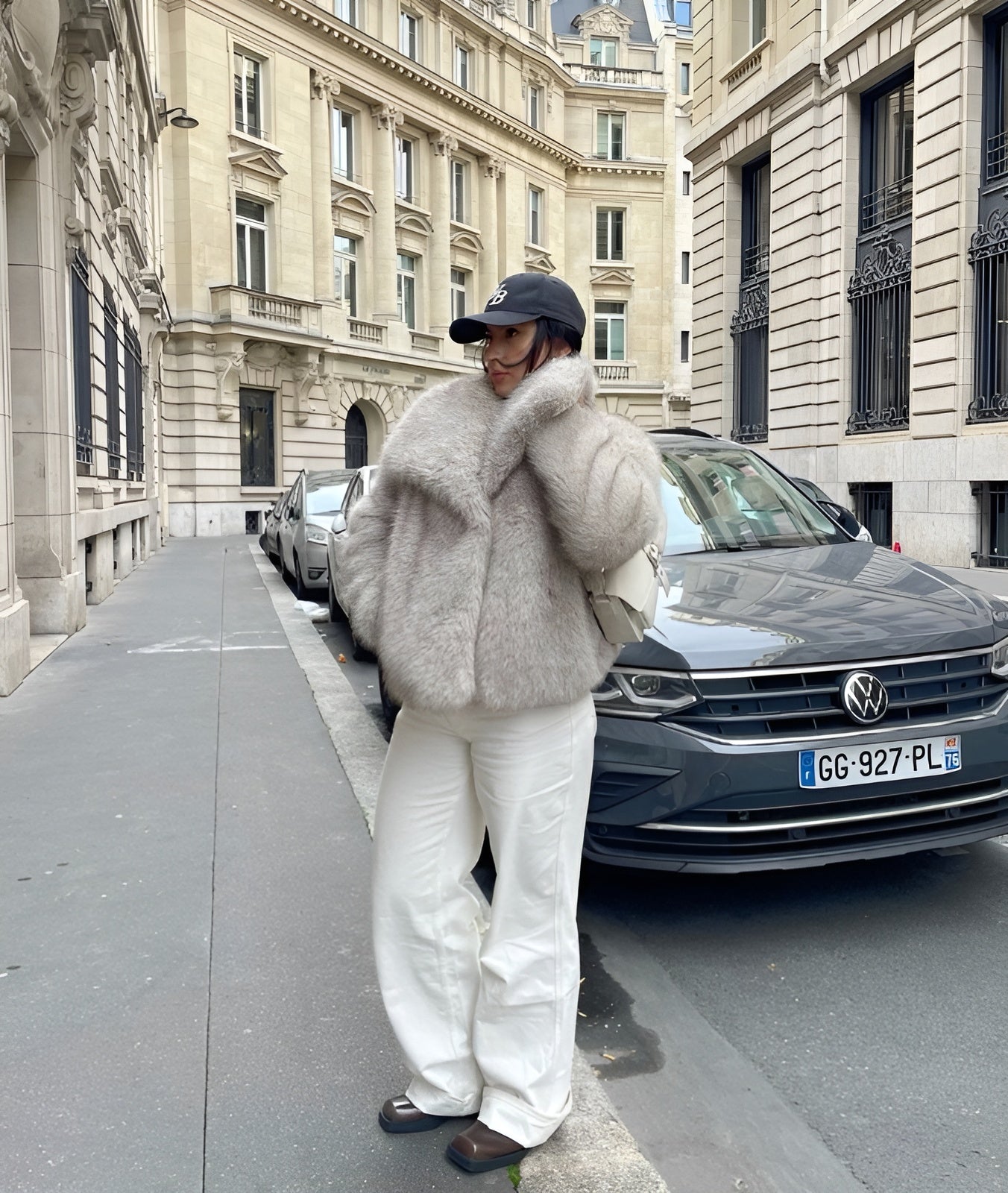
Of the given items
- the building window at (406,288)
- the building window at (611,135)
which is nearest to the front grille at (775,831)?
the building window at (406,288)

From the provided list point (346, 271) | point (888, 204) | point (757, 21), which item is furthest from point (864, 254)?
point (346, 271)

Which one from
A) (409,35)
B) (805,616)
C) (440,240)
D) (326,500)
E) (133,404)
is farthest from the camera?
(440,240)

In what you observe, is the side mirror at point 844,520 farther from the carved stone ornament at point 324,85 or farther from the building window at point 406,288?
the building window at point 406,288

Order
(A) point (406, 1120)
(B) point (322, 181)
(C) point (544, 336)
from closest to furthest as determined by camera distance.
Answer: (C) point (544, 336)
(A) point (406, 1120)
(B) point (322, 181)

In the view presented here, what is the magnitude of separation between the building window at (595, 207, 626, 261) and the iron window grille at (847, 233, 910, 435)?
3252cm

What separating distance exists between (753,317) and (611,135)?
101 ft

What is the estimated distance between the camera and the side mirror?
5535mm

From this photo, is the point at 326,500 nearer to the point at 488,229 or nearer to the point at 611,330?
the point at 488,229

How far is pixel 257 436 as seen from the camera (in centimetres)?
3475

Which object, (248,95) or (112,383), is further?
(248,95)

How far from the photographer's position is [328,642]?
10445 mm

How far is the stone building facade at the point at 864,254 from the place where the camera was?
17.0 m

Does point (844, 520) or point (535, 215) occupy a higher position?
point (535, 215)

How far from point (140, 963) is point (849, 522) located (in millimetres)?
3986
